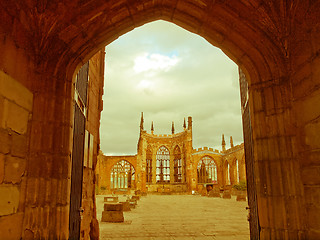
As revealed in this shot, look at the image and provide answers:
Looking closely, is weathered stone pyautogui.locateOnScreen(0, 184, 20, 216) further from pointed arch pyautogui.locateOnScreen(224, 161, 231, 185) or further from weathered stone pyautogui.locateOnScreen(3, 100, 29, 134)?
pointed arch pyautogui.locateOnScreen(224, 161, 231, 185)

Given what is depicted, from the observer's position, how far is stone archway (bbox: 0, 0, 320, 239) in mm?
2812

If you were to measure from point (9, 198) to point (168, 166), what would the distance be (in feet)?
112

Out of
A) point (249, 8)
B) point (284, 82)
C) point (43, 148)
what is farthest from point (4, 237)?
A: point (249, 8)

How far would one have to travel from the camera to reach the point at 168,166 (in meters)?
36.4

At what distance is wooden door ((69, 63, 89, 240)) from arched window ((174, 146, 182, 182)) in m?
32.0

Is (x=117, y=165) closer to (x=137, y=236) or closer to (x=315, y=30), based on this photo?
(x=137, y=236)

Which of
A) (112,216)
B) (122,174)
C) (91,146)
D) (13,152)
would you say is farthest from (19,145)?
(122,174)

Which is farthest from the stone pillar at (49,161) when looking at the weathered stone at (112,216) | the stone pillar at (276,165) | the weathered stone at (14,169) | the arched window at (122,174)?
the arched window at (122,174)

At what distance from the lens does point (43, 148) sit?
10.3ft

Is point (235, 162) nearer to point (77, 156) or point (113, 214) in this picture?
point (113, 214)

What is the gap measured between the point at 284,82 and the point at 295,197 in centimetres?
134

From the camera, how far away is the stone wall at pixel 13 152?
253cm

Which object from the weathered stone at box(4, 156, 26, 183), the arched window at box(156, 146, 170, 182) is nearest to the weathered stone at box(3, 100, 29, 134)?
the weathered stone at box(4, 156, 26, 183)

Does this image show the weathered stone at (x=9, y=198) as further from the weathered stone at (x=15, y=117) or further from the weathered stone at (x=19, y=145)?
the weathered stone at (x=15, y=117)
